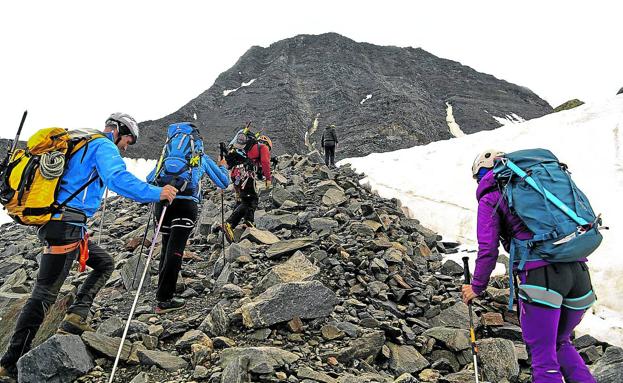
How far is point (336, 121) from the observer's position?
66.8 meters

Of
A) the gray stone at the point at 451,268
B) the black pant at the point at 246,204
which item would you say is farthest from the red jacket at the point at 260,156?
the gray stone at the point at 451,268

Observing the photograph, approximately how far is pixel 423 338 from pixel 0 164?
557 cm

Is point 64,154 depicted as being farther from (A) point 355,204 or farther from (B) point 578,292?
(A) point 355,204

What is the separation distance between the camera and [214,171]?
21.9 ft

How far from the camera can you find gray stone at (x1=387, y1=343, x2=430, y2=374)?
17.4 ft

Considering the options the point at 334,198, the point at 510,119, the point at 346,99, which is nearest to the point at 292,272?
the point at 334,198

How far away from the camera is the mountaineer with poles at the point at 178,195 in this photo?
603 cm

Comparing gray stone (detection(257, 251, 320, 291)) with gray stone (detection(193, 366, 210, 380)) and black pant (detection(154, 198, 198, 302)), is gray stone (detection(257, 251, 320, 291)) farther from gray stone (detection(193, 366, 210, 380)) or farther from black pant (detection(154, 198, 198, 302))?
gray stone (detection(193, 366, 210, 380))

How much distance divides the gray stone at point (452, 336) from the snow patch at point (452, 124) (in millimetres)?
64334

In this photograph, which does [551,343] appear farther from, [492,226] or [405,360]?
[405,360]

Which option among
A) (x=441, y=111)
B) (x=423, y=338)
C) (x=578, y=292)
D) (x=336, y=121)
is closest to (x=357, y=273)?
(x=423, y=338)

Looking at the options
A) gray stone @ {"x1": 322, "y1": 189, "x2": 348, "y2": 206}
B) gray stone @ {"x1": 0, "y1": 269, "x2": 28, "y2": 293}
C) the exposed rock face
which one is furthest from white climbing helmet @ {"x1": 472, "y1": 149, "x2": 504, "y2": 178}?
the exposed rock face

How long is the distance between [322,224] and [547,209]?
22.1ft

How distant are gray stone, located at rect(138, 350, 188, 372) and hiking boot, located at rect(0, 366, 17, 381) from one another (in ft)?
3.90
